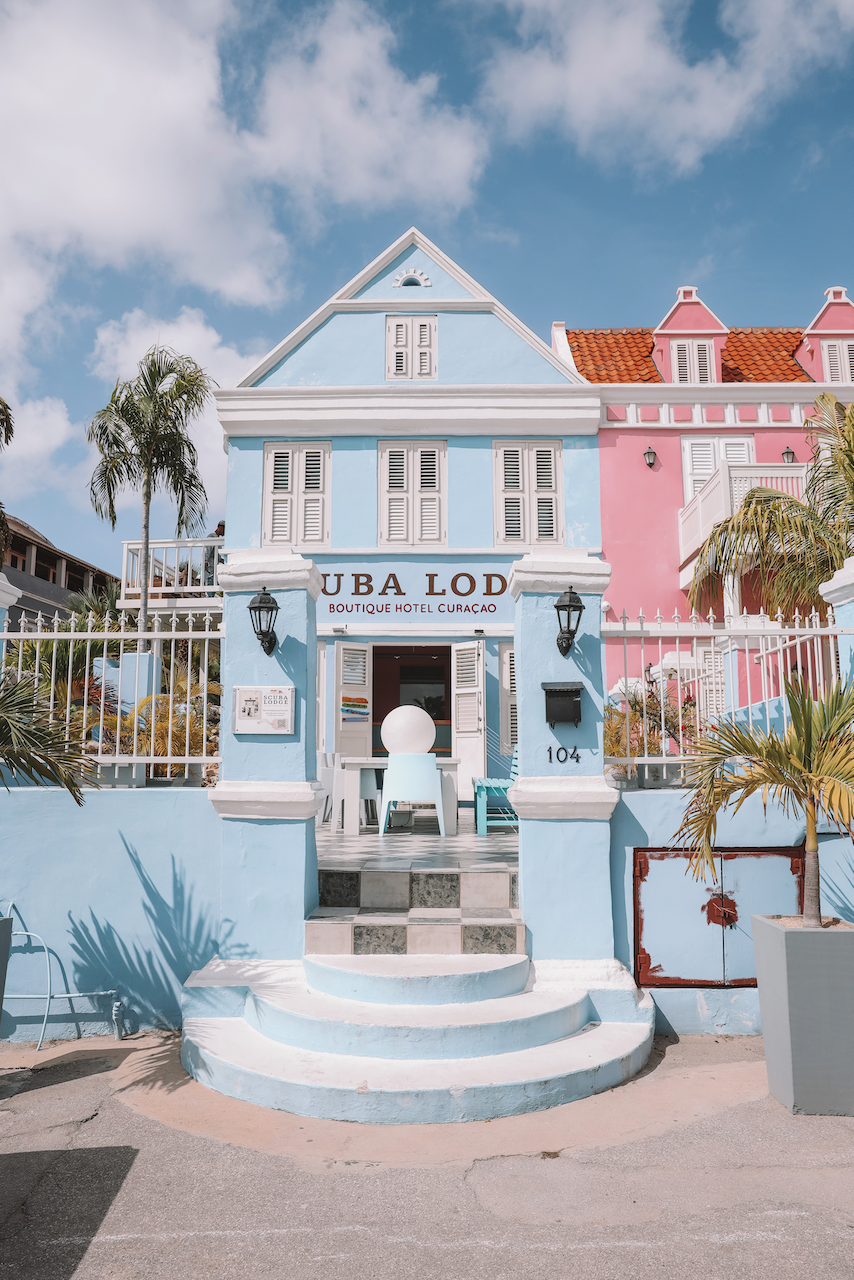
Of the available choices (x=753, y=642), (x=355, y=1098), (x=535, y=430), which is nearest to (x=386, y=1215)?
(x=355, y=1098)

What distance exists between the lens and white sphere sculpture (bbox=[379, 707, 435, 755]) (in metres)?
7.98

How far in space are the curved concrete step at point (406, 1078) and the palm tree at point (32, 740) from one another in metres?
1.73

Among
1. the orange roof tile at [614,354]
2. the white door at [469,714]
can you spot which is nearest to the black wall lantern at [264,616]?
the white door at [469,714]

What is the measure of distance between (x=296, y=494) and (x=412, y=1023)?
28.4 feet

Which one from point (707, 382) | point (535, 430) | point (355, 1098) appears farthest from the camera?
point (707, 382)

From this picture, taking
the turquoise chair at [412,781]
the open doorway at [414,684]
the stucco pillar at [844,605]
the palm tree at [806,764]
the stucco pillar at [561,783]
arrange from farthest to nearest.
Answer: the open doorway at [414,684] → the turquoise chair at [412,781] → the stucco pillar at [844,605] → the stucco pillar at [561,783] → the palm tree at [806,764]

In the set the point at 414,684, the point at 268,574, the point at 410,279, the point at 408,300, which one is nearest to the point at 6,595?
the point at 268,574

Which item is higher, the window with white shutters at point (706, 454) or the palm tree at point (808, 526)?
the window with white shutters at point (706, 454)

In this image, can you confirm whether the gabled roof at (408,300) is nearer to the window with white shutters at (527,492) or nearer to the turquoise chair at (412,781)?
the window with white shutters at (527,492)

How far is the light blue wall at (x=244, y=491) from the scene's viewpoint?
39.0 feet

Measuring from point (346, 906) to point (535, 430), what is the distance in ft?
26.9

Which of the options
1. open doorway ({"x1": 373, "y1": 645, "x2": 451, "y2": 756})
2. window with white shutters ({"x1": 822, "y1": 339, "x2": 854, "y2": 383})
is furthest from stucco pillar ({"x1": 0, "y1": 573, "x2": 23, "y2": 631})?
window with white shutters ({"x1": 822, "y1": 339, "x2": 854, "y2": 383})

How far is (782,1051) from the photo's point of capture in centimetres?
426

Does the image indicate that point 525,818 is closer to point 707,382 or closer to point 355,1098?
point 355,1098
